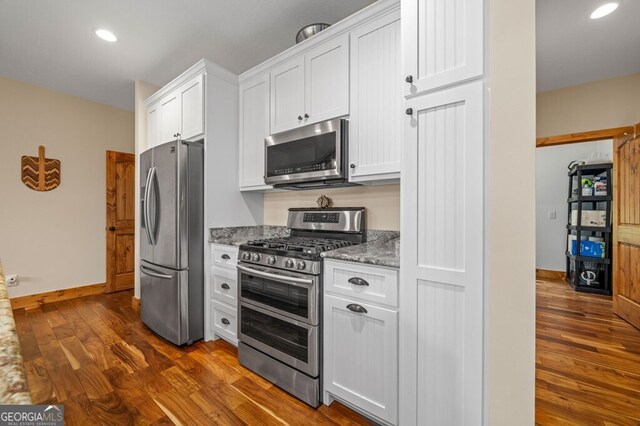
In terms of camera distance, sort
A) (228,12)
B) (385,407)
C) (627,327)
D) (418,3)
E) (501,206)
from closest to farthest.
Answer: (501,206), (418,3), (385,407), (228,12), (627,327)

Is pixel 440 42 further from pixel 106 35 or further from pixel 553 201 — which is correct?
pixel 553 201

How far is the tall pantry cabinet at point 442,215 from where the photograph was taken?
3.95 ft

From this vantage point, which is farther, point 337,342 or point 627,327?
point 627,327

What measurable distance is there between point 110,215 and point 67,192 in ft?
1.87

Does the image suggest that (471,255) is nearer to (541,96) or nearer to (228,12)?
(228,12)

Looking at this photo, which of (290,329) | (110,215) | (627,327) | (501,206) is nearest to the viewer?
(501,206)

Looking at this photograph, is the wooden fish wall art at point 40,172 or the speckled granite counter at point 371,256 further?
the wooden fish wall art at point 40,172

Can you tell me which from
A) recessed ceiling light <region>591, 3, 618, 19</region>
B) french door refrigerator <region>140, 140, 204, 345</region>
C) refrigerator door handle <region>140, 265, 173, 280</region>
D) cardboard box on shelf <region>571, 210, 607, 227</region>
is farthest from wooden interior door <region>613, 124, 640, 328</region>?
refrigerator door handle <region>140, 265, 173, 280</region>

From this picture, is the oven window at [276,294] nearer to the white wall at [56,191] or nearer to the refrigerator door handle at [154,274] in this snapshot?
the refrigerator door handle at [154,274]

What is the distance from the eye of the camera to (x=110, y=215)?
4.17 m

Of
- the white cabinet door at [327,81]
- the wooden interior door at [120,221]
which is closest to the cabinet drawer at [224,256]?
the white cabinet door at [327,81]

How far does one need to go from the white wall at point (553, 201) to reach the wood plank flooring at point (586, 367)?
158 centimetres

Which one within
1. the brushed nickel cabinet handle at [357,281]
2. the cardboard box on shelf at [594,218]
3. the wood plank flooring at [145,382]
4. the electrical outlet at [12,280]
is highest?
the cardboard box on shelf at [594,218]

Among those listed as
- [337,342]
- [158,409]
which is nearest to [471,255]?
[337,342]
